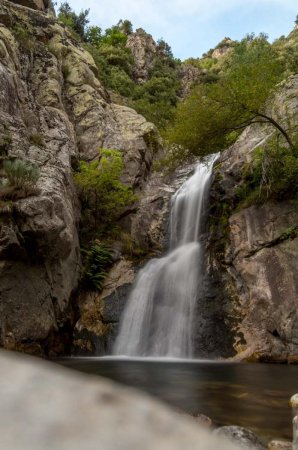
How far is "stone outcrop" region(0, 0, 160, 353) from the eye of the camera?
35.8 feet

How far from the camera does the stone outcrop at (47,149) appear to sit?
10922mm

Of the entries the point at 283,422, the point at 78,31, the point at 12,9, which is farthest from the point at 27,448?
the point at 78,31

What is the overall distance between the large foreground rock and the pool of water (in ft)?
14.8

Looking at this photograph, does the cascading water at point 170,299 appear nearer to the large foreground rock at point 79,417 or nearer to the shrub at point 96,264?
the shrub at point 96,264

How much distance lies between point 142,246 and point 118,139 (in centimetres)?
671

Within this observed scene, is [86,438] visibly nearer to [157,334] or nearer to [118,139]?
[157,334]

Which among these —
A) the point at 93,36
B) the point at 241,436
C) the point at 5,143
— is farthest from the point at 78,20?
the point at 241,436

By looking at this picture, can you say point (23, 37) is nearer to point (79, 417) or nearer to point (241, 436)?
point (241, 436)

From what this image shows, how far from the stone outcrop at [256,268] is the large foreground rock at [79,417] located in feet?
37.0

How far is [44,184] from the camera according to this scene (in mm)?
12430

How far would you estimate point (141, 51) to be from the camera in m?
42.7

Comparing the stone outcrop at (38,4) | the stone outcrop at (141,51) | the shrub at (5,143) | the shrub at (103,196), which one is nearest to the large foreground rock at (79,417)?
the shrub at (5,143)

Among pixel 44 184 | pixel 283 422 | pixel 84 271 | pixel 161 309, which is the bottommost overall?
pixel 283 422

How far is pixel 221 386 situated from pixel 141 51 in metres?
40.8
